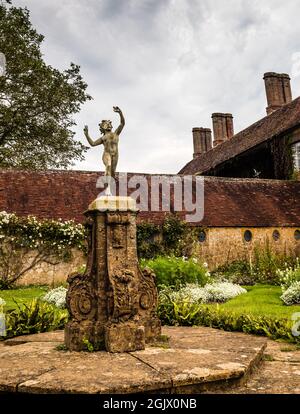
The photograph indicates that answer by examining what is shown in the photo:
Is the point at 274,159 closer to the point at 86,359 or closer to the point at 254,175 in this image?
the point at 254,175

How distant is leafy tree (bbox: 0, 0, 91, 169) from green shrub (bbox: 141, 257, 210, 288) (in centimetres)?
1344

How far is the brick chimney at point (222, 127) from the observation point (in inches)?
1350

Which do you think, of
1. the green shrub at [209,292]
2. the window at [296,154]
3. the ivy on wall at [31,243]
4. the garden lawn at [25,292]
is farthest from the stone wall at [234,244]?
the garden lawn at [25,292]

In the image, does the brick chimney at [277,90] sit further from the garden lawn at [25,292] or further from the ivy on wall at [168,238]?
the garden lawn at [25,292]

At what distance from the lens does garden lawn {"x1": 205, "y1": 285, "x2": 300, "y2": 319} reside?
7984mm

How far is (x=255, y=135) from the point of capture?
2659cm

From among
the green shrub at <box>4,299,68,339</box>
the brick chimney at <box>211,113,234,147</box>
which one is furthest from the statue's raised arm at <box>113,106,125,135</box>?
the brick chimney at <box>211,113,234,147</box>

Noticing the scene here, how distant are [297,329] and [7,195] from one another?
14156mm

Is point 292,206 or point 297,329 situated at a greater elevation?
point 292,206

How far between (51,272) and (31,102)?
11151 millimetres

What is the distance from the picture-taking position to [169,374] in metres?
3.51

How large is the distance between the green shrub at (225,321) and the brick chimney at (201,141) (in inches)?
1212

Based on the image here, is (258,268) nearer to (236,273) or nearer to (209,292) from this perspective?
(236,273)

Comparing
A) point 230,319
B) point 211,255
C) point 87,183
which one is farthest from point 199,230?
point 230,319
